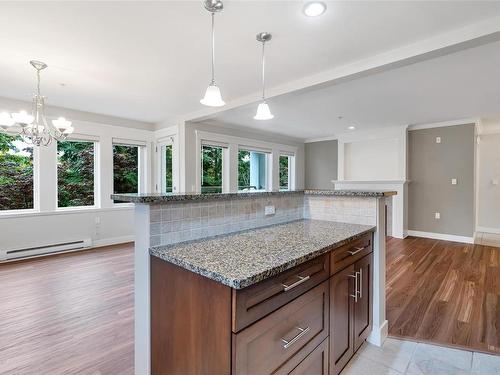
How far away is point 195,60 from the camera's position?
264 cm

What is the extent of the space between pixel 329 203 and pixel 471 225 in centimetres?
452

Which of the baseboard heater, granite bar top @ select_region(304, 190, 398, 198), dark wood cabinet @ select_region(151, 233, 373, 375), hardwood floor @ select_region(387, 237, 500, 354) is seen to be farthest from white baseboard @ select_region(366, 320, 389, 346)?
the baseboard heater

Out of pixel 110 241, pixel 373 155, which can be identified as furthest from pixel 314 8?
pixel 373 155

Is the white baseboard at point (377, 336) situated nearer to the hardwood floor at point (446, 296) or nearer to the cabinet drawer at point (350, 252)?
the hardwood floor at point (446, 296)

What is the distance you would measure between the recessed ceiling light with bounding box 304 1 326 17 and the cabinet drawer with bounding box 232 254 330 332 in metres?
1.67

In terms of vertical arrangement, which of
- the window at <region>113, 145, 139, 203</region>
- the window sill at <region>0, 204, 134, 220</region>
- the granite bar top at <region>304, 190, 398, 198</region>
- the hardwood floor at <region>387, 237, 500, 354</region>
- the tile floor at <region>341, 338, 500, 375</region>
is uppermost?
the window at <region>113, 145, 139, 203</region>

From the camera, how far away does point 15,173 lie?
Answer: 4.11 m

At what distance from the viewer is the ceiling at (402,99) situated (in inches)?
110

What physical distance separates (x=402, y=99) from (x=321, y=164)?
3.59 meters

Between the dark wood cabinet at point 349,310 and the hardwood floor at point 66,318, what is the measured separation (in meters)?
1.30

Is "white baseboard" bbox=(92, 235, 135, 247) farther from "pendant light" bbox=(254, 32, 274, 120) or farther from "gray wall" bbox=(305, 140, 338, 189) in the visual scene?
"gray wall" bbox=(305, 140, 338, 189)

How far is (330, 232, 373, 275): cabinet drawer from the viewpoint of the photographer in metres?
1.46

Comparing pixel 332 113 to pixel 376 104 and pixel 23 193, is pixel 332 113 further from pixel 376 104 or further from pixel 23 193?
pixel 23 193

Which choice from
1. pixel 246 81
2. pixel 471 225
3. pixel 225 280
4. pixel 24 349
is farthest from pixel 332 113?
pixel 24 349
